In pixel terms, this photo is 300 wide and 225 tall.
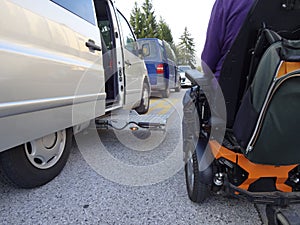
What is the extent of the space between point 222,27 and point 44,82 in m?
1.15

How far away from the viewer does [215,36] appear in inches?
50.5

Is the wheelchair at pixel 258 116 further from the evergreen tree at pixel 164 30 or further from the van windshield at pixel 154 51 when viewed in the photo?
the evergreen tree at pixel 164 30

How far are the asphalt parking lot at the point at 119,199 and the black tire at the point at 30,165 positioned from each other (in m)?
0.08

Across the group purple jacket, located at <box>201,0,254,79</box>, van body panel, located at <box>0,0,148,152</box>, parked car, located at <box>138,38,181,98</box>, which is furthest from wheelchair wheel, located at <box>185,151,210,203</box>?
parked car, located at <box>138,38,181,98</box>

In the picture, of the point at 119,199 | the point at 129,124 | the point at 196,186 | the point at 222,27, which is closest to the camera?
the point at 222,27

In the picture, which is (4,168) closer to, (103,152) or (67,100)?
(67,100)

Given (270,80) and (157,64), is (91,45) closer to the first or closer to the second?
(270,80)

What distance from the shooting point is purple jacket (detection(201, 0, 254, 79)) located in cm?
116

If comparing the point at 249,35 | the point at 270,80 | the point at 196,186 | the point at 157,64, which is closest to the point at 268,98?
the point at 270,80

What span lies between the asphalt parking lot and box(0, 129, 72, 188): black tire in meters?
0.08

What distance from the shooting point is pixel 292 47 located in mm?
871

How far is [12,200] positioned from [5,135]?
26.5 inches

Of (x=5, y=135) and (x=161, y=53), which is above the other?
(x=161, y=53)

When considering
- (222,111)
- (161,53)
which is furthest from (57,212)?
(161,53)
